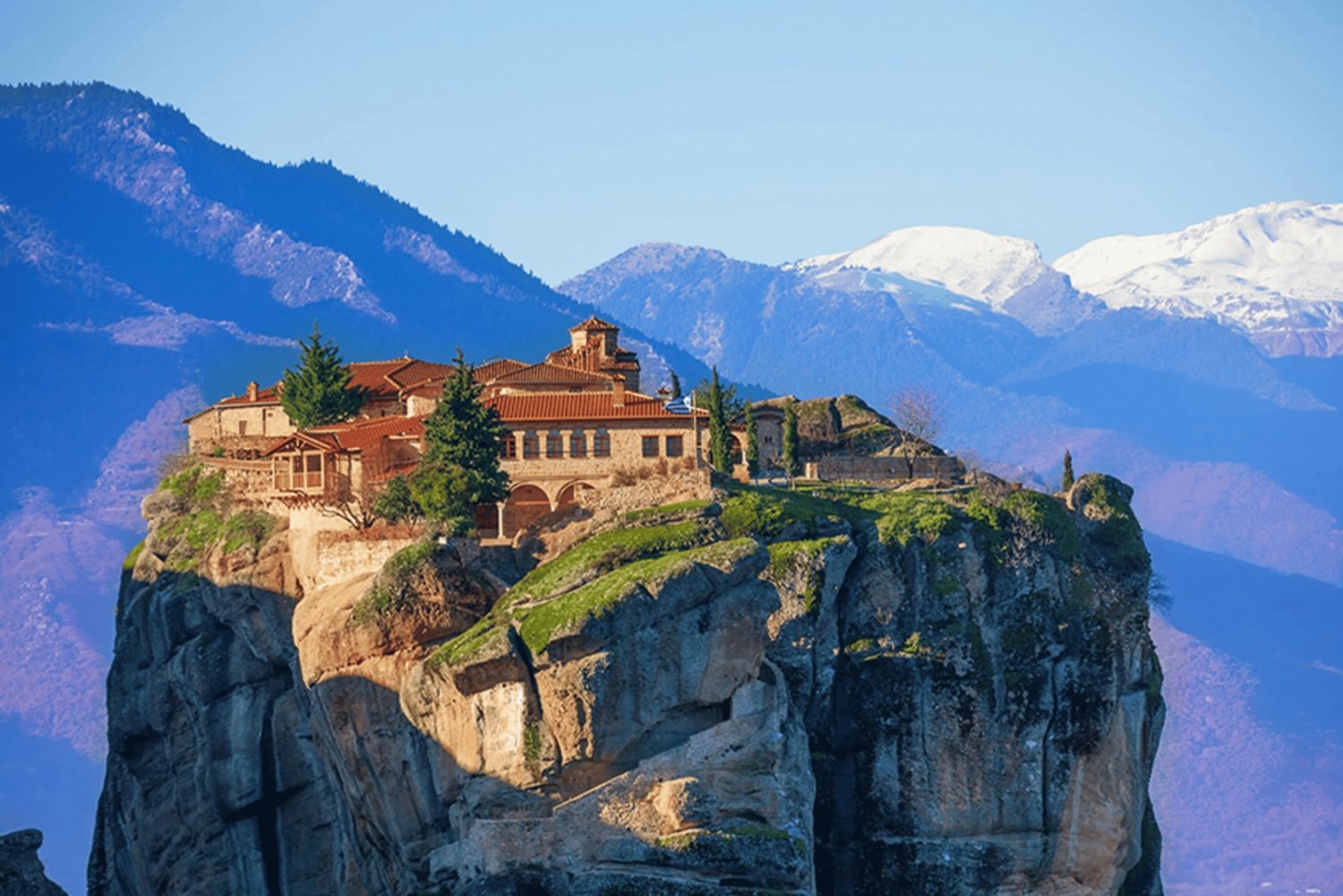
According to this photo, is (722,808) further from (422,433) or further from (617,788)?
(422,433)

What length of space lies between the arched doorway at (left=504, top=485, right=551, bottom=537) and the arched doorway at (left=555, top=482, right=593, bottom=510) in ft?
1.36

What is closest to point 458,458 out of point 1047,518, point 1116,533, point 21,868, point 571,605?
point 571,605

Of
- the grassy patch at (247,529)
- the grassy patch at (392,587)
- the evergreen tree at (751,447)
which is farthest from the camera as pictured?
the evergreen tree at (751,447)

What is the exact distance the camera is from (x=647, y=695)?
80438mm

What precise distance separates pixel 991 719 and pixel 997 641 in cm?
326

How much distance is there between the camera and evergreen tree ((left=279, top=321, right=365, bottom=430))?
103688 millimetres

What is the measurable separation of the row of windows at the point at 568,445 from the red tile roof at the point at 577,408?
23.9 inches

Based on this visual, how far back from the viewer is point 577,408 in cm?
9519

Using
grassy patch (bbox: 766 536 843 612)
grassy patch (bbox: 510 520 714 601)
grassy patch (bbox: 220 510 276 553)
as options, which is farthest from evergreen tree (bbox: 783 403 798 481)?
grassy patch (bbox: 220 510 276 553)

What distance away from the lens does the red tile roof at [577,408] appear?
3711 inches

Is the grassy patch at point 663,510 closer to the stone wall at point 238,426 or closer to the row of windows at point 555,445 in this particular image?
the row of windows at point 555,445

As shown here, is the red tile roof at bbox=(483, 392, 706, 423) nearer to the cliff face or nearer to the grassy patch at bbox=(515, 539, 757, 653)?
the cliff face

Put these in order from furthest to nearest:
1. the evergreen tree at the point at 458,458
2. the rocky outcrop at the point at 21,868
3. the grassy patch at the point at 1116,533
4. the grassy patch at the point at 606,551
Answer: the grassy patch at the point at 1116,533 → the evergreen tree at the point at 458,458 → the grassy patch at the point at 606,551 → the rocky outcrop at the point at 21,868

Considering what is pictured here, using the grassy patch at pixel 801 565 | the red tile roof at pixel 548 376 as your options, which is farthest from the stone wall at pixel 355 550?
the red tile roof at pixel 548 376
